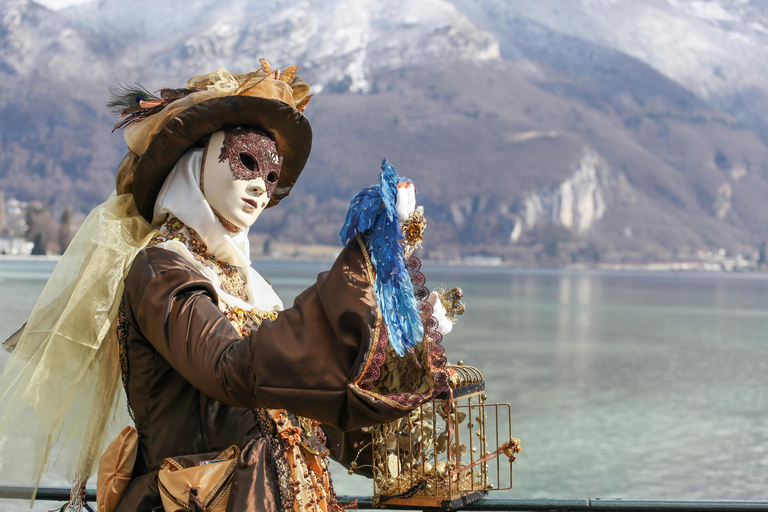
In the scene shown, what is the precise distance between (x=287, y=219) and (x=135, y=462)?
133625 millimetres

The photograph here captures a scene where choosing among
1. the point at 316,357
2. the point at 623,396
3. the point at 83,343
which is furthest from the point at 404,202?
the point at 623,396

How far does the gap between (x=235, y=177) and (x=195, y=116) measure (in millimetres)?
174

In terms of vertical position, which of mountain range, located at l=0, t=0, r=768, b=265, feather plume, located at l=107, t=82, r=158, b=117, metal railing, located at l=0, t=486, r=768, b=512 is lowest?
metal railing, located at l=0, t=486, r=768, b=512

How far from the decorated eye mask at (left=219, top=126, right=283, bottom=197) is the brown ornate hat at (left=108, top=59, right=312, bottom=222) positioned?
0.03 metres

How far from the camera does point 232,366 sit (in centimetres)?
154

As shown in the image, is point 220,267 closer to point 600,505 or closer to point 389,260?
point 389,260

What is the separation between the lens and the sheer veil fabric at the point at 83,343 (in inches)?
74.5

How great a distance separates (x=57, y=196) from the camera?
133 metres

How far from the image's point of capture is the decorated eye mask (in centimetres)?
201

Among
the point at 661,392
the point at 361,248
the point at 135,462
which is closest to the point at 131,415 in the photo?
the point at 135,462

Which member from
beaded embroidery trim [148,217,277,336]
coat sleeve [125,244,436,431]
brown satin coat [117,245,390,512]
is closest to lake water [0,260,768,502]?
beaded embroidery trim [148,217,277,336]

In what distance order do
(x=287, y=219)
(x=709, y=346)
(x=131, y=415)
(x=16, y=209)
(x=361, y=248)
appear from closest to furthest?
1. (x=361, y=248)
2. (x=131, y=415)
3. (x=709, y=346)
4. (x=16, y=209)
5. (x=287, y=219)

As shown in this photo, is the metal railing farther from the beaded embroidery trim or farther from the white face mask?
the white face mask

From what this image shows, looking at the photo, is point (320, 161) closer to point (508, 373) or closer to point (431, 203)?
point (431, 203)
